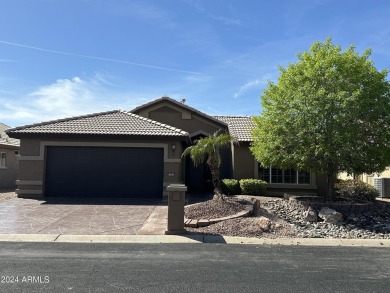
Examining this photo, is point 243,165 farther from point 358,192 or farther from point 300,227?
point 300,227

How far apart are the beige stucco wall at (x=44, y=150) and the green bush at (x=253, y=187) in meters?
3.60

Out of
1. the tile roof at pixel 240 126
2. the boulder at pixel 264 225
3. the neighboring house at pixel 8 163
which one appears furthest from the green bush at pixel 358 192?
the neighboring house at pixel 8 163

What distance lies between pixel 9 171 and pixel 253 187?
16978mm

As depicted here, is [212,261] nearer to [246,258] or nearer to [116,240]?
[246,258]

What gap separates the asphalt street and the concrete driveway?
1.54 meters

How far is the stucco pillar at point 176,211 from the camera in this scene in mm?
9797

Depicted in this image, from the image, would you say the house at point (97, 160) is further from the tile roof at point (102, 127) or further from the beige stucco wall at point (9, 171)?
the beige stucco wall at point (9, 171)

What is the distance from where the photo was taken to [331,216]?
39.0 feet

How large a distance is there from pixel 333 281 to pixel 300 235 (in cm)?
410

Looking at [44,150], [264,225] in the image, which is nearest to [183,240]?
[264,225]

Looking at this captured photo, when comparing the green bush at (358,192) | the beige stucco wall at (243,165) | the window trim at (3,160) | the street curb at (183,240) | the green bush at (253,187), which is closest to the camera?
the street curb at (183,240)

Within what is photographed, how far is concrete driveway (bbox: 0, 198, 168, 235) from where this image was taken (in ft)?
33.0

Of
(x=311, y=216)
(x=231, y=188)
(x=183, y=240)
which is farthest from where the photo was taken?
(x=231, y=188)

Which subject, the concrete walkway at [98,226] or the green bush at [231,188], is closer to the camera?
the concrete walkway at [98,226]
